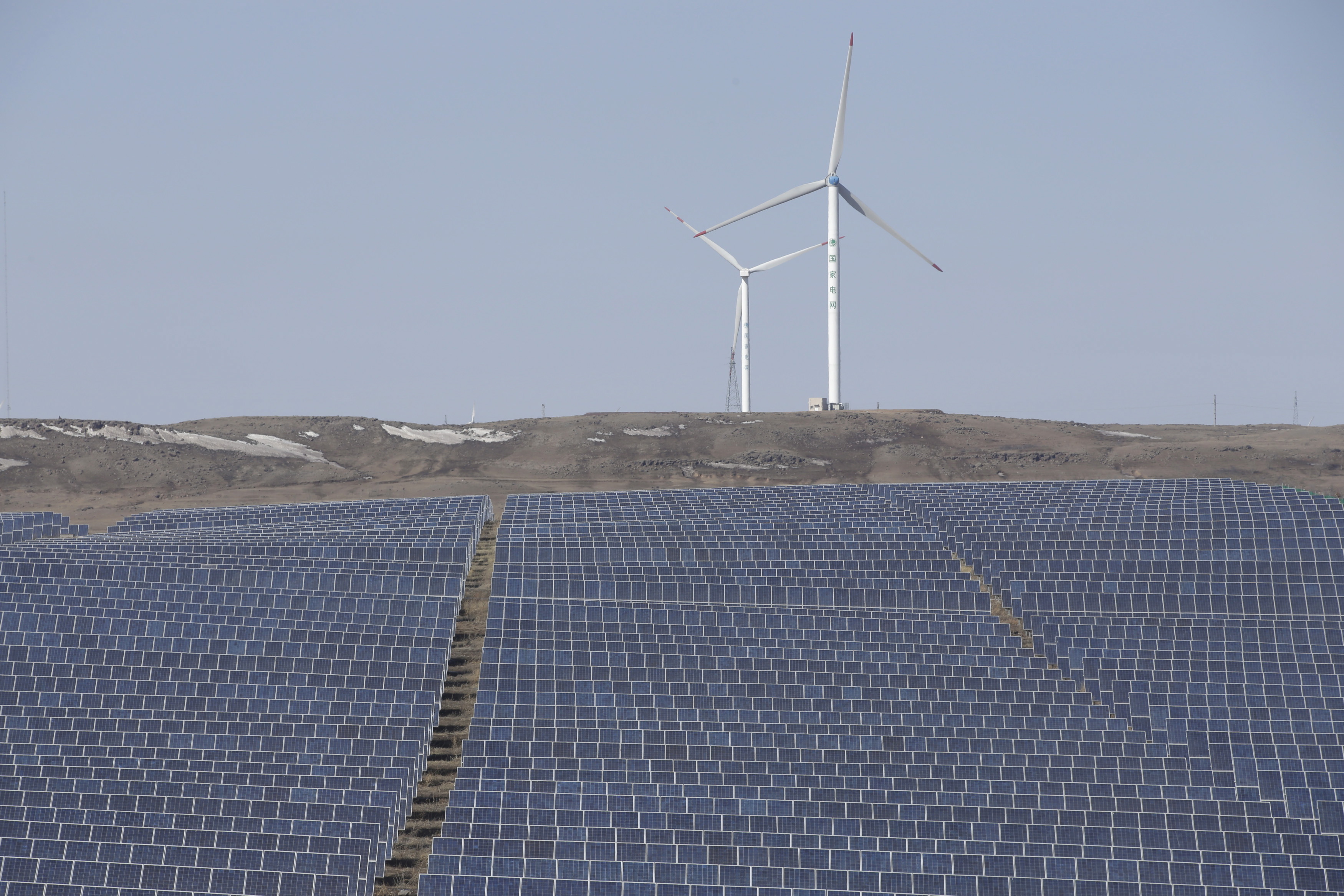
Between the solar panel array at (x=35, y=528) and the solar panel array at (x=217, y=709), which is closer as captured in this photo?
the solar panel array at (x=217, y=709)

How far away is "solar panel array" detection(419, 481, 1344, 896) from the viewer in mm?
18281

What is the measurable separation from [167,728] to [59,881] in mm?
5938

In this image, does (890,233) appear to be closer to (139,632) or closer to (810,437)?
(810,437)

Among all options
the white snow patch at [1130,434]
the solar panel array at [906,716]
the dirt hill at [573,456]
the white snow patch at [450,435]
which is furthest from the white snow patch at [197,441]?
the white snow patch at [1130,434]

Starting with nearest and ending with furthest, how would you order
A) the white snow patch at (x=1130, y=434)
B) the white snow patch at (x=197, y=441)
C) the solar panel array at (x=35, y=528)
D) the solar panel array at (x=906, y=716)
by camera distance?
the solar panel array at (x=906, y=716), the solar panel array at (x=35, y=528), the white snow patch at (x=197, y=441), the white snow patch at (x=1130, y=434)

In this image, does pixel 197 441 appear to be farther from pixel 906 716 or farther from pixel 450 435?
pixel 906 716

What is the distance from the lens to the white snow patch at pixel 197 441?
272 feet

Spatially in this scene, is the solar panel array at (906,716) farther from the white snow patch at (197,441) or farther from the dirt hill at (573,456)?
the white snow patch at (197,441)

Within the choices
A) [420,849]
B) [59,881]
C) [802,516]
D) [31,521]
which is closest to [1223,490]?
[802,516]

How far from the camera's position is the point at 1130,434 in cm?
9769

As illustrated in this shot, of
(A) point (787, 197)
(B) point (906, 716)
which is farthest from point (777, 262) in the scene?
(B) point (906, 716)

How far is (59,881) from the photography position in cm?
1789

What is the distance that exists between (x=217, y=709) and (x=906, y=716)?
15661 millimetres

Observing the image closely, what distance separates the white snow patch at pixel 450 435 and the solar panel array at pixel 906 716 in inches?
1823
